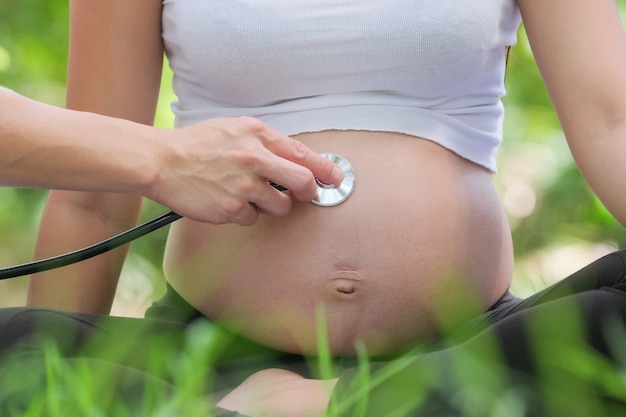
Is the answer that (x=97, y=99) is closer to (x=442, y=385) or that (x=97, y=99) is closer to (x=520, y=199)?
(x=442, y=385)

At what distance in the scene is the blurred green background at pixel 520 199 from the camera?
333 cm

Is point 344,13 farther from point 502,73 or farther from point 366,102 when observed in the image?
point 502,73

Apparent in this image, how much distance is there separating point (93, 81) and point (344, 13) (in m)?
0.41

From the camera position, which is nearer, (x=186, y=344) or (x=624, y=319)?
(x=624, y=319)

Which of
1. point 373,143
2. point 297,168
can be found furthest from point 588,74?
point 297,168

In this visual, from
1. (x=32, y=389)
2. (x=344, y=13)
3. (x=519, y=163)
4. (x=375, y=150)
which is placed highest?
(x=344, y=13)

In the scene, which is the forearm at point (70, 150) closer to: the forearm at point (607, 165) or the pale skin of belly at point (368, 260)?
the pale skin of belly at point (368, 260)

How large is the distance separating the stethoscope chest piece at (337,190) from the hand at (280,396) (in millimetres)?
234

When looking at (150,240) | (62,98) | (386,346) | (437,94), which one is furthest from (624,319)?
(62,98)

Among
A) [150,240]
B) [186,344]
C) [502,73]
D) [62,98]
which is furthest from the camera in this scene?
[62,98]

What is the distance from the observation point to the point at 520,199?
→ 360 centimetres

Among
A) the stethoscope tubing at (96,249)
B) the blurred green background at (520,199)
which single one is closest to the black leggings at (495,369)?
the stethoscope tubing at (96,249)

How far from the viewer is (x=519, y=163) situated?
367 centimetres

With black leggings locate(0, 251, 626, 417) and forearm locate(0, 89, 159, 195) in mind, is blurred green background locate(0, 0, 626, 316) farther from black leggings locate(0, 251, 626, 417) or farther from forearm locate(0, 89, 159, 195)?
black leggings locate(0, 251, 626, 417)
